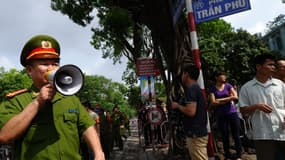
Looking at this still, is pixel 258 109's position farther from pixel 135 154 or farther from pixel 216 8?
pixel 135 154

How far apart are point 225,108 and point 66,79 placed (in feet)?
15.3

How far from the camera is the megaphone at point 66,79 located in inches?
68.3

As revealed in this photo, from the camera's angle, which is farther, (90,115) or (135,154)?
(135,154)

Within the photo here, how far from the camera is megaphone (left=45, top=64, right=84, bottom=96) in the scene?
1.73 m

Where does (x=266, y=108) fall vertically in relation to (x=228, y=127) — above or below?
above

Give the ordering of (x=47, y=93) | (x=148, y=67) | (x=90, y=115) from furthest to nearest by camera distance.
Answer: (x=148, y=67) → (x=90, y=115) → (x=47, y=93)

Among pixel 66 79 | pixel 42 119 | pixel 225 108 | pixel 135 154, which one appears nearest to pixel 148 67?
pixel 135 154

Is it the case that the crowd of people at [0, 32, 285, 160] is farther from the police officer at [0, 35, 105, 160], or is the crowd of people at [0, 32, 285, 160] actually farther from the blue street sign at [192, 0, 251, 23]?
the blue street sign at [192, 0, 251, 23]

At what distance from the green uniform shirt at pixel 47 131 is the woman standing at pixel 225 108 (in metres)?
4.27

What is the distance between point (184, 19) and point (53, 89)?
6.12 metres

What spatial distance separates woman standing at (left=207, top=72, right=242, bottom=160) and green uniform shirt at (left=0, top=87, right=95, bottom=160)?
4.27 metres

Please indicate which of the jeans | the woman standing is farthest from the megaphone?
the jeans

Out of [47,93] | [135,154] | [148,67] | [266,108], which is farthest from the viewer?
[135,154]

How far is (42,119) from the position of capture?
1911 mm
